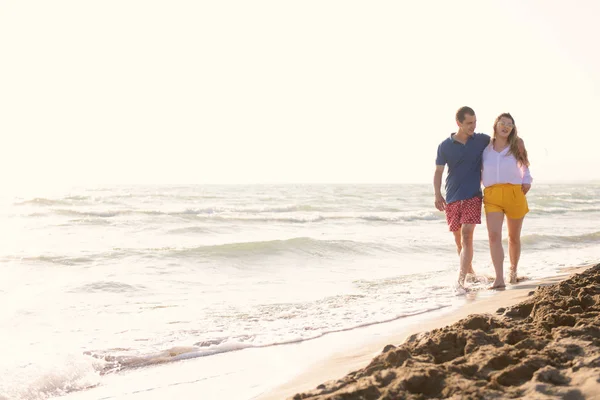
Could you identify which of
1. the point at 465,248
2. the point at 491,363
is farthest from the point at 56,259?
the point at 491,363

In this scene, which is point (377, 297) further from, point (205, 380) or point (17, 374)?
point (17, 374)

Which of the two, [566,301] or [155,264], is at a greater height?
[566,301]

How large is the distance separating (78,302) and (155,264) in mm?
2521

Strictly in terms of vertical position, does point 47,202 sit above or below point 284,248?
above

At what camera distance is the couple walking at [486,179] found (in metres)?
5.64

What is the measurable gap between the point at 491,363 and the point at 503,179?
145 inches

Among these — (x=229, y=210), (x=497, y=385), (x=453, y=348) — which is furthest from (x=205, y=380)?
(x=229, y=210)

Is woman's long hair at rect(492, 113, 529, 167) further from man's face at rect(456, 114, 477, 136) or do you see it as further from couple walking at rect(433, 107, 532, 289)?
man's face at rect(456, 114, 477, 136)

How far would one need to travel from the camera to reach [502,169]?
5676 millimetres

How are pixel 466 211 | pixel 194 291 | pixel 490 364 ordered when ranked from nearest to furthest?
pixel 490 364 → pixel 466 211 → pixel 194 291

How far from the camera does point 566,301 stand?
3328mm

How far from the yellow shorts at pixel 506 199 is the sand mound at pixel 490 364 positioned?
8.91 ft

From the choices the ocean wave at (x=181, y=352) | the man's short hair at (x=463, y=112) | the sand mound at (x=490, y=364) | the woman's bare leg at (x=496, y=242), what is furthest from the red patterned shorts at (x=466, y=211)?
the sand mound at (x=490, y=364)

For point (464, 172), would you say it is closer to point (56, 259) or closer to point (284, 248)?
point (284, 248)
